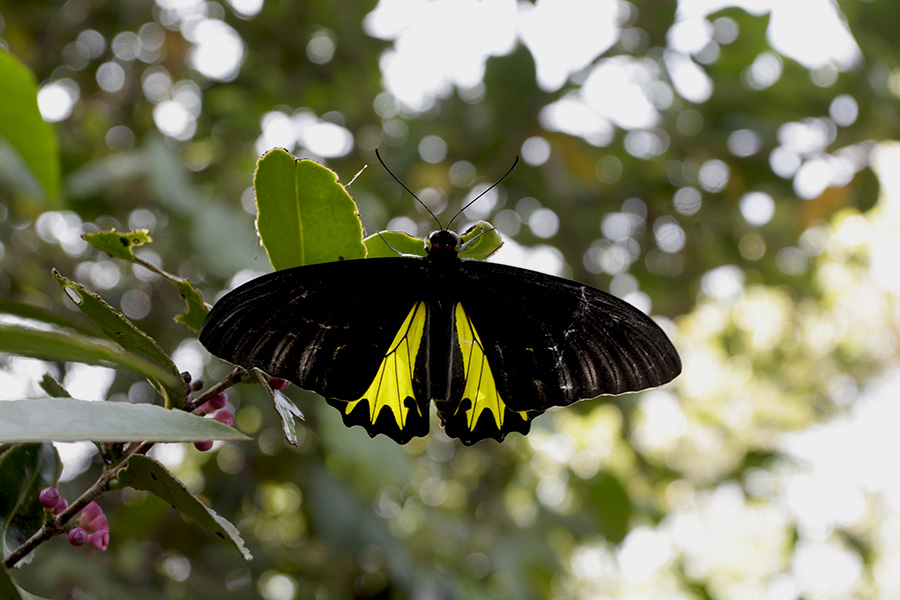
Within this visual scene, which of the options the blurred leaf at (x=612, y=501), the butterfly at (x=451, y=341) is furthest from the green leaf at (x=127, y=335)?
the blurred leaf at (x=612, y=501)

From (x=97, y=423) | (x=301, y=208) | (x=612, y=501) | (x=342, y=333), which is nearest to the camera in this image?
(x=97, y=423)

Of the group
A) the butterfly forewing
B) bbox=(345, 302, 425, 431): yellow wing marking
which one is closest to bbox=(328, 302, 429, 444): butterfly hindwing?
bbox=(345, 302, 425, 431): yellow wing marking

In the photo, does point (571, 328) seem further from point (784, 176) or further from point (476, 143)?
point (784, 176)

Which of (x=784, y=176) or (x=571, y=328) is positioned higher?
(x=784, y=176)

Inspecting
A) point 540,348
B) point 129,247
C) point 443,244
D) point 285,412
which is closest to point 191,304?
point 129,247

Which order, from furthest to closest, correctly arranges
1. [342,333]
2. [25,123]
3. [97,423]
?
[25,123] → [342,333] → [97,423]

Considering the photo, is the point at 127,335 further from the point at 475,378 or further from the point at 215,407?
the point at 475,378

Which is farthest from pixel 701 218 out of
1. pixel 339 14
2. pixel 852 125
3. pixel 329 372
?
pixel 329 372
